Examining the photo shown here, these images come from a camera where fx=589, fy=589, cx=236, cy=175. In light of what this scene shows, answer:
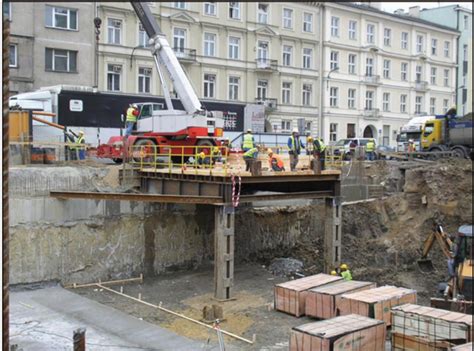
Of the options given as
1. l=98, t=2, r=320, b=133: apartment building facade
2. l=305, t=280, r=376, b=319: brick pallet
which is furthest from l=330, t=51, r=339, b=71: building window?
l=305, t=280, r=376, b=319: brick pallet

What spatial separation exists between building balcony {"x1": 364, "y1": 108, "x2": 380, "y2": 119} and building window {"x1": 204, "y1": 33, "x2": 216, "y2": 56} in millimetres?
18001

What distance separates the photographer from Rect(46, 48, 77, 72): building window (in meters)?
40.4

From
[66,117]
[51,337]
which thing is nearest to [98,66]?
[66,117]

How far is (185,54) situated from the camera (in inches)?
1800

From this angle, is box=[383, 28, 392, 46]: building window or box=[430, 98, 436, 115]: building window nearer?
box=[383, 28, 392, 46]: building window

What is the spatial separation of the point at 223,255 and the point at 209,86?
29.1 m

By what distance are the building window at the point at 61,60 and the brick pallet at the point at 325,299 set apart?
1130 inches

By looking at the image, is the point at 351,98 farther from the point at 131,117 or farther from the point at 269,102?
the point at 131,117

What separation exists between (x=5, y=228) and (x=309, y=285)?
13588 millimetres

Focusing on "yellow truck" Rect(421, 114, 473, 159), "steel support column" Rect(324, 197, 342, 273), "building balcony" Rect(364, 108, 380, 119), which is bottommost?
"steel support column" Rect(324, 197, 342, 273)

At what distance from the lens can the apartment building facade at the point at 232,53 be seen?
43.2 m

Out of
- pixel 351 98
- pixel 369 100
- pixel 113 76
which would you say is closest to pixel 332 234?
pixel 113 76

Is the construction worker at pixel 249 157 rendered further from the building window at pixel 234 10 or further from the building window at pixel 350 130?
the building window at pixel 350 130

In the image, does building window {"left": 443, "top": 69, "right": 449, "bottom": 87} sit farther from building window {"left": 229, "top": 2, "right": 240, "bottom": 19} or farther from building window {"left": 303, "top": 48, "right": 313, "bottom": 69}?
building window {"left": 229, "top": 2, "right": 240, "bottom": 19}
